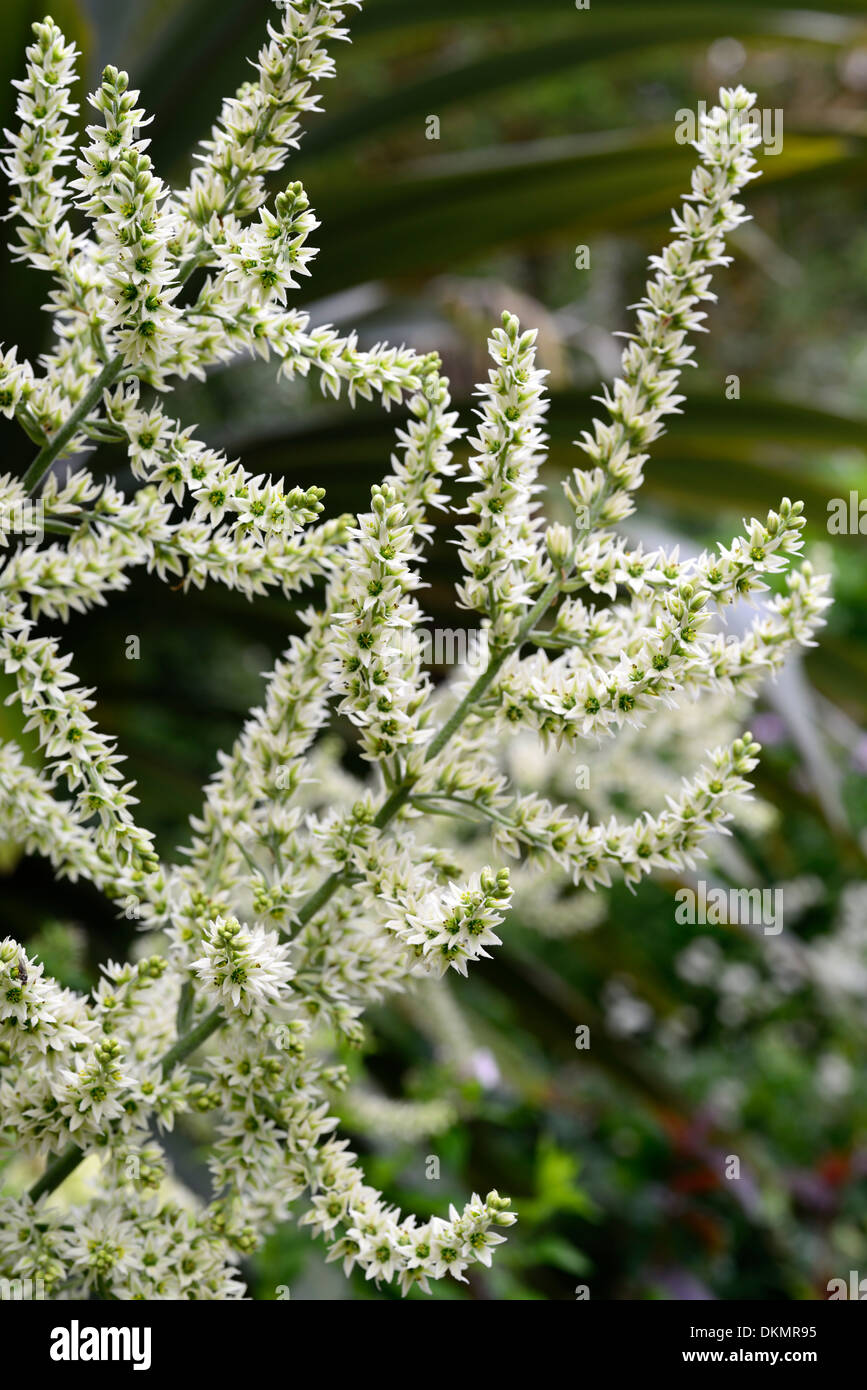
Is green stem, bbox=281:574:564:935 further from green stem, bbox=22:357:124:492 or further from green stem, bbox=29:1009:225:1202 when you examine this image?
green stem, bbox=22:357:124:492

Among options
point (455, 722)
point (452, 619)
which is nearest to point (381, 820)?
point (455, 722)

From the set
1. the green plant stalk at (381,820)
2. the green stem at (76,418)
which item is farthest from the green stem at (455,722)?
the green stem at (76,418)

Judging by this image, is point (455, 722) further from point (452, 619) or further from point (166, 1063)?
point (452, 619)

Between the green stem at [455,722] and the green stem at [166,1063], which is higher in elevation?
the green stem at [455,722]

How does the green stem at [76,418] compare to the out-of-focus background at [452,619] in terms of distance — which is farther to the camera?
the out-of-focus background at [452,619]

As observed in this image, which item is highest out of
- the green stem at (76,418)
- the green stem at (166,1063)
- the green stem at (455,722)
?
the green stem at (76,418)

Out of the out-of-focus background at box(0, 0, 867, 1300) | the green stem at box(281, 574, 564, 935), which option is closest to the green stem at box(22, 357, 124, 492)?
the green stem at box(281, 574, 564, 935)

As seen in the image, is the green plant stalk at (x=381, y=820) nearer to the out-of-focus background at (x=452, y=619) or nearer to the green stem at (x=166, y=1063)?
the green stem at (x=166, y=1063)
